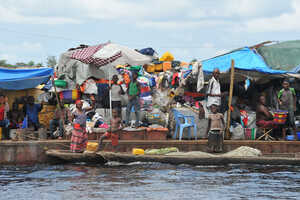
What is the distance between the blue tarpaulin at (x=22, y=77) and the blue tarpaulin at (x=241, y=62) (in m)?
4.36

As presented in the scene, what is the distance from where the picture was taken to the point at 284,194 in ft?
32.9

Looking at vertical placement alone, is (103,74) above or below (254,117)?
above

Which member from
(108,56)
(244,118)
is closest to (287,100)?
(244,118)

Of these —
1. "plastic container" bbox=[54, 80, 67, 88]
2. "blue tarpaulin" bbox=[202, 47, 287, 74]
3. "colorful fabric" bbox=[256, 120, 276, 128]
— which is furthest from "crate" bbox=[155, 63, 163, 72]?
"colorful fabric" bbox=[256, 120, 276, 128]

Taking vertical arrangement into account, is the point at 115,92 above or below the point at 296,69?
below

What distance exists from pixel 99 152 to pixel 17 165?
227cm

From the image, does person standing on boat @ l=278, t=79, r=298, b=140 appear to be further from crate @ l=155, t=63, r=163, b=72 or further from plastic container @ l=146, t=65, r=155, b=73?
plastic container @ l=146, t=65, r=155, b=73

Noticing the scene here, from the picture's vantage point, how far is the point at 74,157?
44.4 ft

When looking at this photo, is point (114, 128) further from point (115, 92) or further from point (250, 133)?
point (250, 133)

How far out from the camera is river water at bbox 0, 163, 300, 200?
10.1 metres

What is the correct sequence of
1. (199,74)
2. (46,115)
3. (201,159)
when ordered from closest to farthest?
1. (201,159)
2. (199,74)
3. (46,115)

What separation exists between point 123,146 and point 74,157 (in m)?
1.31

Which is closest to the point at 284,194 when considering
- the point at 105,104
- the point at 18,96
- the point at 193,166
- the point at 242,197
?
the point at 242,197

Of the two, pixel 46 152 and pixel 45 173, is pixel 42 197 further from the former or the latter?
pixel 46 152
